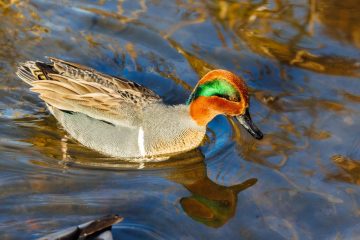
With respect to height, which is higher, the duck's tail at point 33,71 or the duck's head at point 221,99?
the duck's tail at point 33,71

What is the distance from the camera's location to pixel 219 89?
6586 mm

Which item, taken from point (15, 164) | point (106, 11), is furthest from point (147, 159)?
point (106, 11)

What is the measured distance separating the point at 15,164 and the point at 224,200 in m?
1.76

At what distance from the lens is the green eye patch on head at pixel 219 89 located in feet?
21.4

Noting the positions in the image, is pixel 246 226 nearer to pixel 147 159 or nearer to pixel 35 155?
pixel 147 159

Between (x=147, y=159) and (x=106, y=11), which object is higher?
(x=106, y=11)

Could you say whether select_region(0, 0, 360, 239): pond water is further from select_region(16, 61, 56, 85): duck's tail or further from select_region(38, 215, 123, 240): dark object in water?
select_region(38, 215, 123, 240): dark object in water

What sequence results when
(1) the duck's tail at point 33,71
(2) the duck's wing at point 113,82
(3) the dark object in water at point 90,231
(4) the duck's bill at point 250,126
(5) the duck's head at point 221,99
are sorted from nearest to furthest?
(3) the dark object in water at point 90,231, (5) the duck's head at point 221,99, (4) the duck's bill at point 250,126, (2) the duck's wing at point 113,82, (1) the duck's tail at point 33,71

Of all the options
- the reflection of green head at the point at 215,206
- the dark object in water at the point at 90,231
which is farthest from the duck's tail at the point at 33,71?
the dark object in water at the point at 90,231

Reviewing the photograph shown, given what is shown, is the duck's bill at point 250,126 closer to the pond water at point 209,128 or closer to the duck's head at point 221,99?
the duck's head at point 221,99

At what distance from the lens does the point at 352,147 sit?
683 cm

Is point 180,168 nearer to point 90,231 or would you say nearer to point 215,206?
point 215,206

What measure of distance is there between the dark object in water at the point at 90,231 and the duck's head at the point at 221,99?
208 cm

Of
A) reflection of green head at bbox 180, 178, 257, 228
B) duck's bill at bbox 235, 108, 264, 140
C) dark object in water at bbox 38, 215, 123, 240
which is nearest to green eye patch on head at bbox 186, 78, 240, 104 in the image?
duck's bill at bbox 235, 108, 264, 140
